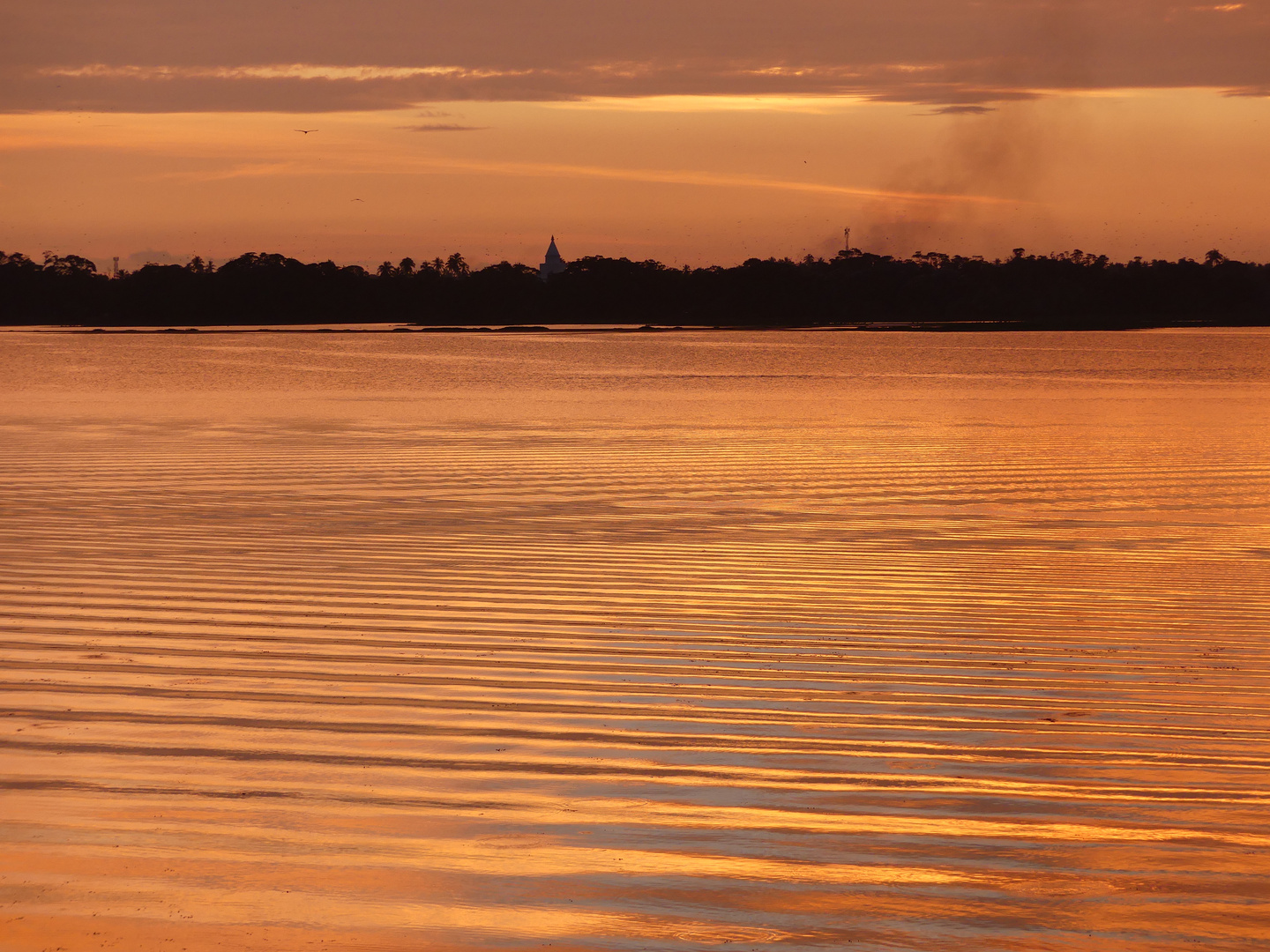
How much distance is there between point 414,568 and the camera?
9297 millimetres

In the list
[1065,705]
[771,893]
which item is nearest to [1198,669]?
[1065,705]

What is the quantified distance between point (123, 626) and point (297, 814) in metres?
3.24

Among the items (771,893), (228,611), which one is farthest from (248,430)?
(771,893)

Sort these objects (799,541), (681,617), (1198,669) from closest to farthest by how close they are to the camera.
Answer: (1198,669), (681,617), (799,541)

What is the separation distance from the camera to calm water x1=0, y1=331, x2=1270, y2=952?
3.74m

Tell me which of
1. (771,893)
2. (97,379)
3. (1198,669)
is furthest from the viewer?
(97,379)

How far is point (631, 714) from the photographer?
5.57 meters

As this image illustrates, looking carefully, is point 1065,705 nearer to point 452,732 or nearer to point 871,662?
point 871,662

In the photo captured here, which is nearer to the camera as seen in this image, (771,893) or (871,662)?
(771,893)

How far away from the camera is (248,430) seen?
23047mm

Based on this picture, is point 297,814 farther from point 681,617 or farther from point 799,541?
point 799,541

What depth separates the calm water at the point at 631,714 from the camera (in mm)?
3740

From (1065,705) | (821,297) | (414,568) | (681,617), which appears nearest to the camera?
(1065,705)

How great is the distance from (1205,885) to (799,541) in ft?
23.2
